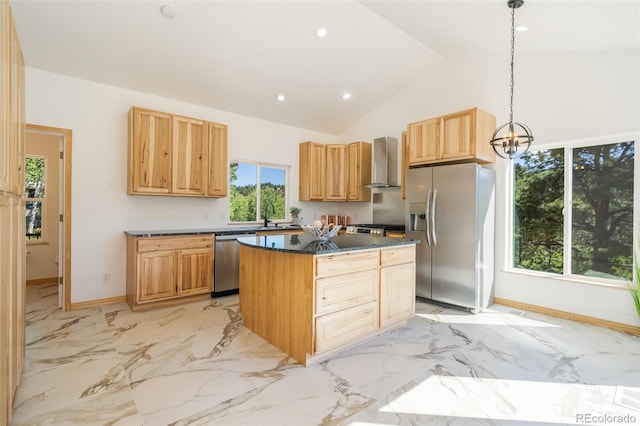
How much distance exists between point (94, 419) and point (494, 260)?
434cm

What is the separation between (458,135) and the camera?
395 centimetres

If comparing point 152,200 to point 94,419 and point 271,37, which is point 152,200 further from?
point 94,419

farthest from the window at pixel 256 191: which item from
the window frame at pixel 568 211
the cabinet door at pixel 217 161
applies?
the window frame at pixel 568 211

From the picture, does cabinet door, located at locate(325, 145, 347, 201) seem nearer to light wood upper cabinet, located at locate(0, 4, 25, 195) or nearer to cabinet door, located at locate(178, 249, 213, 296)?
cabinet door, located at locate(178, 249, 213, 296)

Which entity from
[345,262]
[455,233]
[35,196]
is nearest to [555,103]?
[455,233]

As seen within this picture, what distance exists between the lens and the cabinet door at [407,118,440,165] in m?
4.17

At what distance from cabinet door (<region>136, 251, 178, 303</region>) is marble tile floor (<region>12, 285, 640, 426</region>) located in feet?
1.24

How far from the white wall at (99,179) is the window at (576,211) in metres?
4.51

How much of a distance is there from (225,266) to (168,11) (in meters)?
2.95

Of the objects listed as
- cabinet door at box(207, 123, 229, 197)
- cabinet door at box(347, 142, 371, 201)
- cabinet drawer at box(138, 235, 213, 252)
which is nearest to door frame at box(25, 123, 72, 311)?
cabinet drawer at box(138, 235, 213, 252)

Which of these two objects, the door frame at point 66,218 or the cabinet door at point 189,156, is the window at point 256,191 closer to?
the cabinet door at point 189,156

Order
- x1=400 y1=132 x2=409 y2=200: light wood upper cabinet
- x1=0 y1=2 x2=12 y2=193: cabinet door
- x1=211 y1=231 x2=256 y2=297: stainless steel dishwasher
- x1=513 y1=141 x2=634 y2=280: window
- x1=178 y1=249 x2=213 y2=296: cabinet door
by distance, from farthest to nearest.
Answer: x1=400 y1=132 x2=409 y2=200: light wood upper cabinet → x1=211 y1=231 x2=256 y2=297: stainless steel dishwasher → x1=178 y1=249 x2=213 y2=296: cabinet door → x1=513 y1=141 x2=634 y2=280: window → x1=0 y1=2 x2=12 y2=193: cabinet door

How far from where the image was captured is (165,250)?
381 cm

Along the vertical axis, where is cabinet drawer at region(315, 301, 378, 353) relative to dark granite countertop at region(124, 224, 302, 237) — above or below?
below
